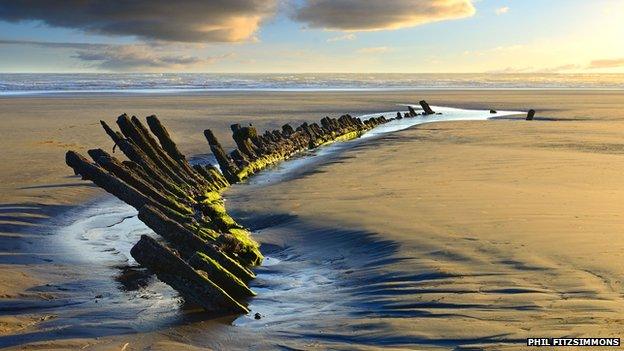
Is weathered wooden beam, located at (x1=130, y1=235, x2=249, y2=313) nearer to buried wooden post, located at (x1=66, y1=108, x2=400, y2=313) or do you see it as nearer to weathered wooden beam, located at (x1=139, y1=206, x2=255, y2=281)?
buried wooden post, located at (x1=66, y1=108, x2=400, y2=313)

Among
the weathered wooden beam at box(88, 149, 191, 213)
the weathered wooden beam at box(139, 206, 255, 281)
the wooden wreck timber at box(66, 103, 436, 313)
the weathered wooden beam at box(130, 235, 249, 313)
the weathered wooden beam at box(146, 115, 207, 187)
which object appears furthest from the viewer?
the weathered wooden beam at box(146, 115, 207, 187)

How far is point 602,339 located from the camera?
195 inches

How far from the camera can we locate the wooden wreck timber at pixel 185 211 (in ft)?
20.5

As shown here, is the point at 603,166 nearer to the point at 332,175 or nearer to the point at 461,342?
the point at 332,175

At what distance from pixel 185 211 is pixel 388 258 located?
3.78m

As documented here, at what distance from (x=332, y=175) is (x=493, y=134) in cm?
1148

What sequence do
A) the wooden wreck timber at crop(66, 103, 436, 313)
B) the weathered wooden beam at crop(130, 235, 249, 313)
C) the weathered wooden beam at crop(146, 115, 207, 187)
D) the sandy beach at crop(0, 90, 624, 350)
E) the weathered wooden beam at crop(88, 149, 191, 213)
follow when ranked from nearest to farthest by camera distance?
1. the sandy beach at crop(0, 90, 624, 350)
2. the weathered wooden beam at crop(130, 235, 249, 313)
3. the wooden wreck timber at crop(66, 103, 436, 313)
4. the weathered wooden beam at crop(88, 149, 191, 213)
5. the weathered wooden beam at crop(146, 115, 207, 187)

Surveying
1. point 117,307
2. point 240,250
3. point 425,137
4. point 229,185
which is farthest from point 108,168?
point 425,137

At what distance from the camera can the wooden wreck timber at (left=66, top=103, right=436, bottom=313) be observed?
6250mm

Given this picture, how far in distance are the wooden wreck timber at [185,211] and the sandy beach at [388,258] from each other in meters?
0.32

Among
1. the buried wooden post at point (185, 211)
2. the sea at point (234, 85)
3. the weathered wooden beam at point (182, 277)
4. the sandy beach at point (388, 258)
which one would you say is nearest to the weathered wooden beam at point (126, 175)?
the buried wooden post at point (185, 211)

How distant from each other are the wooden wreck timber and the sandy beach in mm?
317

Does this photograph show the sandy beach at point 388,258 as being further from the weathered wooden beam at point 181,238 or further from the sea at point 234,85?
the sea at point 234,85

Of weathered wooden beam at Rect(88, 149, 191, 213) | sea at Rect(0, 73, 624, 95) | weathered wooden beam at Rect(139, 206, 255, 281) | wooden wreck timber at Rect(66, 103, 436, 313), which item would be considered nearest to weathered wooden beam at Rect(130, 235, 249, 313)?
wooden wreck timber at Rect(66, 103, 436, 313)
